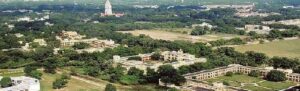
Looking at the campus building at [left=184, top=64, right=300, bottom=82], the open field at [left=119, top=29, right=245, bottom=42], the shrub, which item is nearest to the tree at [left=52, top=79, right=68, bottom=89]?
the shrub

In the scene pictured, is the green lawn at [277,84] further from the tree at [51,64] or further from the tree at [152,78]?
the tree at [51,64]

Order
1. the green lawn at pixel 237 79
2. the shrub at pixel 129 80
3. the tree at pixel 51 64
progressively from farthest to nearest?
1. the tree at pixel 51 64
2. the green lawn at pixel 237 79
3. the shrub at pixel 129 80

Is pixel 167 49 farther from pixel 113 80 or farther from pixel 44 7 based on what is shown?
pixel 44 7

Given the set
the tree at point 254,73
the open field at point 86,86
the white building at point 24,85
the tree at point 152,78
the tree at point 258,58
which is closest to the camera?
the white building at point 24,85

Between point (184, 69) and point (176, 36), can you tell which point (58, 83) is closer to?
point (184, 69)

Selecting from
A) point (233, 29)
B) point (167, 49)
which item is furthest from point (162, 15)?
point (167, 49)

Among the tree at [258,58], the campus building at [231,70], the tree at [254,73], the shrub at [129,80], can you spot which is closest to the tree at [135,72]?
the shrub at [129,80]
